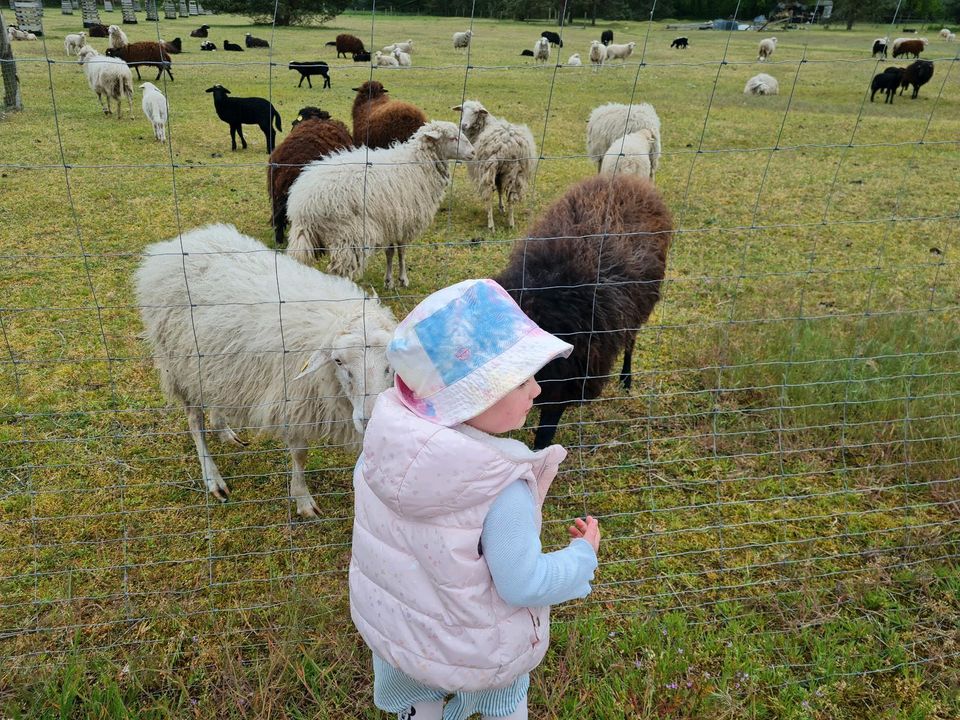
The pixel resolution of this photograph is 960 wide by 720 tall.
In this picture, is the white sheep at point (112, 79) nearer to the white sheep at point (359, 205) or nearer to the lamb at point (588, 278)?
the white sheep at point (359, 205)

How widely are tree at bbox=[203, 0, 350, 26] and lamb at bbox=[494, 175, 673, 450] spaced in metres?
34.5

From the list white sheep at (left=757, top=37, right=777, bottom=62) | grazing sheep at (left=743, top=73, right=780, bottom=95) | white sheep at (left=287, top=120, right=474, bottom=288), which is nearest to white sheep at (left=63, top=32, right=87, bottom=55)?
white sheep at (left=287, top=120, right=474, bottom=288)

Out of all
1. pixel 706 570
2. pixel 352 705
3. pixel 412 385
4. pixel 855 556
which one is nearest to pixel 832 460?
pixel 855 556

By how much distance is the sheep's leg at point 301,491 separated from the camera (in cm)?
359

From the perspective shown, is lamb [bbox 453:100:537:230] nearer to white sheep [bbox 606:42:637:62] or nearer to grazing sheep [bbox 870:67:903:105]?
grazing sheep [bbox 870:67:903:105]

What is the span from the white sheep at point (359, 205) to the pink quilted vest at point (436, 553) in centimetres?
421

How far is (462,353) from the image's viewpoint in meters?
1.51

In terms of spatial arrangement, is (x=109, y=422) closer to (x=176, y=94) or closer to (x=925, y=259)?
(x=925, y=259)

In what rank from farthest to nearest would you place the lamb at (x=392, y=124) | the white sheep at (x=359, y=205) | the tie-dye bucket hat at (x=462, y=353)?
Answer: the lamb at (x=392, y=124), the white sheep at (x=359, y=205), the tie-dye bucket hat at (x=462, y=353)

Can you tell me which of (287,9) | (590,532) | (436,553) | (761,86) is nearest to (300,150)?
(590,532)

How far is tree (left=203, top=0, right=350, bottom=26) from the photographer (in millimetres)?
34594

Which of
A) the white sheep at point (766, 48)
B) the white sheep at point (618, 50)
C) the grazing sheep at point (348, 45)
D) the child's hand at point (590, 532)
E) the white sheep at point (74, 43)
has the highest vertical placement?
the white sheep at point (766, 48)

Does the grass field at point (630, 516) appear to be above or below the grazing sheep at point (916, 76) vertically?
below

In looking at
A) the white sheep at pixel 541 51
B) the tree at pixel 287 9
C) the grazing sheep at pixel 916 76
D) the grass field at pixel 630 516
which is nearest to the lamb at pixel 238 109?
the grass field at pixel 630 516
